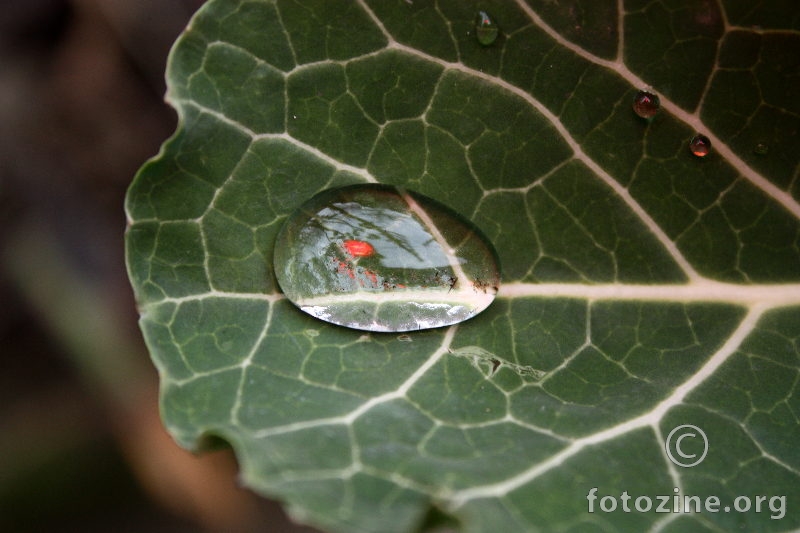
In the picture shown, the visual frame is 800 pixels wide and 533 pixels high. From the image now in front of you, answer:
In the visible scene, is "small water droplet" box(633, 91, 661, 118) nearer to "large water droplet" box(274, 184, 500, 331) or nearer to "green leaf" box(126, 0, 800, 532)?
"green leaf" box(126, 0, 800, 532)

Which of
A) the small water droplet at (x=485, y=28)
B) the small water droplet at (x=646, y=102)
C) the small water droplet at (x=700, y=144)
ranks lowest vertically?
the small water droplet at (x=700, y=144)

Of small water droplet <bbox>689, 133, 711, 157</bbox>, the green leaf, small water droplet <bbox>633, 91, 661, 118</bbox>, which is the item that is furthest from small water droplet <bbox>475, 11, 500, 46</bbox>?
small water droplet <bbox>689, 133, 711, 157</bbox>

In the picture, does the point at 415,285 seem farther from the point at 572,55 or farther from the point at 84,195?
the point at 84,195

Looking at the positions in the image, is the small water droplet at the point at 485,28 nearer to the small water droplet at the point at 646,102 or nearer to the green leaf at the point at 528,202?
the green leaf at the point at 528,202

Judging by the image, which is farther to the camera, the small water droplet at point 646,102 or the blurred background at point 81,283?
the blurred background at point 81,283

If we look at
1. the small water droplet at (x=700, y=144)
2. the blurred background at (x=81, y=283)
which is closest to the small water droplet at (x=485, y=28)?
the small water droplet at (x=700, y=144)

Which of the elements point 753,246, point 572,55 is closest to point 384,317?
point 572,55
